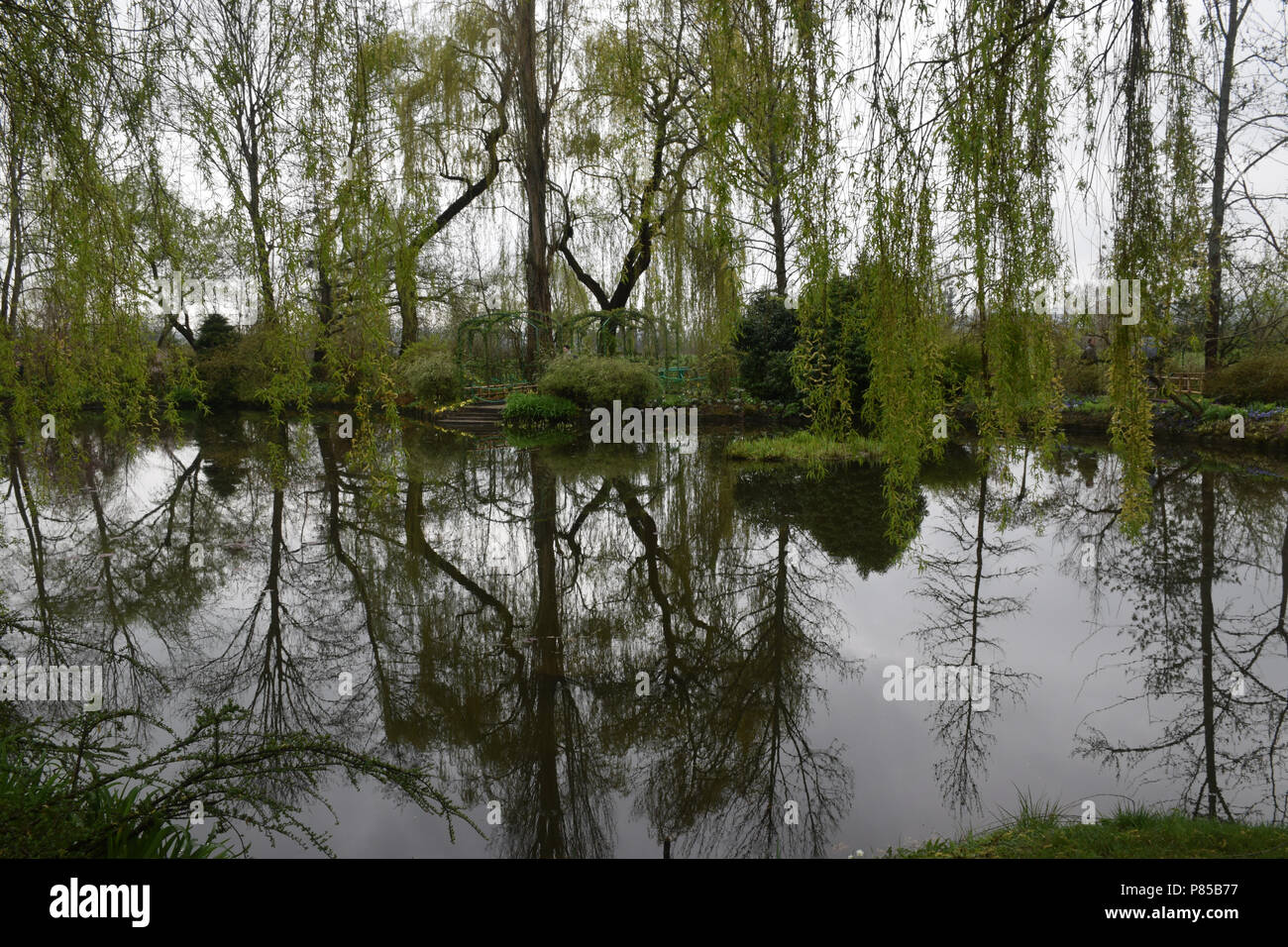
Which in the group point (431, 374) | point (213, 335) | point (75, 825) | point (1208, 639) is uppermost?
point (213, 335)

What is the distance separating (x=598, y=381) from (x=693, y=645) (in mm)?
13398

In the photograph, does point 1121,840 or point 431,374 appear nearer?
point 1121,840

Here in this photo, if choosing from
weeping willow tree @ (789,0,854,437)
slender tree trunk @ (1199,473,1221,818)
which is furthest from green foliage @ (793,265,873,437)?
slender tree trunk @ (1199,473,1221,818)

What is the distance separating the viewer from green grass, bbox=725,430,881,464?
13234 mm

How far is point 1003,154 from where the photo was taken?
2.81m

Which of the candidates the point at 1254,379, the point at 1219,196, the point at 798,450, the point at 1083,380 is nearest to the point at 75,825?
the point at 798,450

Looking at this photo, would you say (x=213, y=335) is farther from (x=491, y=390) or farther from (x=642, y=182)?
(x=642, y=182)

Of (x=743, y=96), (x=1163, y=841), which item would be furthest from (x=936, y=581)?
(x=743, y=96)

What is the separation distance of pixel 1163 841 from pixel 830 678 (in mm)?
2065

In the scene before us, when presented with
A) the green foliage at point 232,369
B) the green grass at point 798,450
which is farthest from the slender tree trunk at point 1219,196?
the green foliage at point 232,369

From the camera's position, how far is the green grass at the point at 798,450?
13.2 metres

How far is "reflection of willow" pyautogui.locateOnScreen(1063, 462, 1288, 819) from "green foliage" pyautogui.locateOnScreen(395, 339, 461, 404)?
16.4 metres

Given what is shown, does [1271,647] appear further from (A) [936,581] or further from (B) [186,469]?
(B) [186,469]

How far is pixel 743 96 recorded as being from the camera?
9.78 ft
